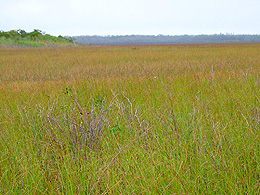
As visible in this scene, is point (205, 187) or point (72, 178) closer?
point (205, 187)

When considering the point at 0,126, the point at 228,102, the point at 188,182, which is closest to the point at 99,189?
the point at 188,182

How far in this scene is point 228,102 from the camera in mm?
3936

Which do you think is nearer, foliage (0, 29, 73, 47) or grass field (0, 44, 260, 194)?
grass field (0, 44, 260, 194)

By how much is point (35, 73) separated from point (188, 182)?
880 centimetres

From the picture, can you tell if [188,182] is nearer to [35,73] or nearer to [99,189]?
[99,189]

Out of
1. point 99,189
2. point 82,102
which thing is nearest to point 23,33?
point 82,102

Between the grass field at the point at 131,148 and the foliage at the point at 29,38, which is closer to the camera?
the grass field at the point at 131,148

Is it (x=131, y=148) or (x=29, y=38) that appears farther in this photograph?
(x=29, y=38)

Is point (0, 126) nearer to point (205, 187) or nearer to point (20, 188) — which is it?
point (20, 188)

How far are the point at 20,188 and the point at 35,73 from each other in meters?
8.02

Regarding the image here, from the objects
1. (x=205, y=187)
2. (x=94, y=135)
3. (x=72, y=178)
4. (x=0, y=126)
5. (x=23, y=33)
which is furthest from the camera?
(x=23, y=33)

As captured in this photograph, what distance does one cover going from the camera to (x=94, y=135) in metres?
2.68

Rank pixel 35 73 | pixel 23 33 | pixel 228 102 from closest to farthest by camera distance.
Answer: pixel 228 102, pixel 35 73, pixel 23 33

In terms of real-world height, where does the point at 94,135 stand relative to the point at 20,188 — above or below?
above
